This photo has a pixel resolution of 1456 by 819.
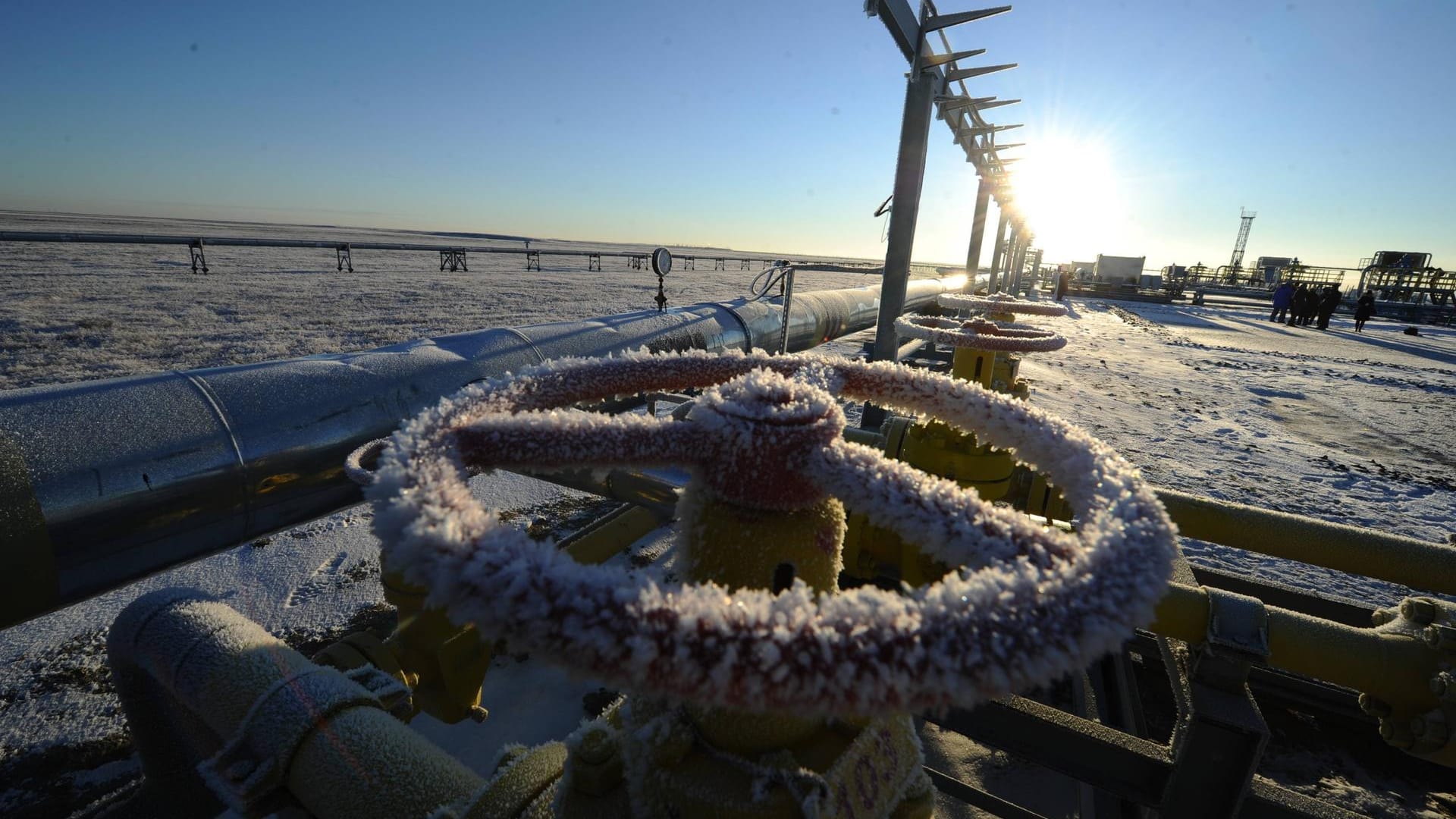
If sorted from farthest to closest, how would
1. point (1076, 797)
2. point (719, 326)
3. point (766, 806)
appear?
point (719, 326) < point (1076, 797) < point (766, 806)

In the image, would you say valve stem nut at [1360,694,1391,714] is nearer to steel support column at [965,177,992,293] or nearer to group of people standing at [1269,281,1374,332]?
steel support column at [965,177,992,293]

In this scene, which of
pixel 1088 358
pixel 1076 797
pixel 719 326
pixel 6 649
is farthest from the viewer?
pixel 1088 358

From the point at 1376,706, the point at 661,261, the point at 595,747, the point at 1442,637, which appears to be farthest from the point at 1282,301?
the point at 595,747

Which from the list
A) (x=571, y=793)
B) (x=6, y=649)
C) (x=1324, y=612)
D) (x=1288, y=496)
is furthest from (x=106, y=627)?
(x=1288, y=496)

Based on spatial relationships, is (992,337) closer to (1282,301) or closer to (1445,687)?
(1445,687)

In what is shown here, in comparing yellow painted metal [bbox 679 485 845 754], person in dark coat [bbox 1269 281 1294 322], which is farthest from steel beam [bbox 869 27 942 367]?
person in dark coat [bbox 1269 281 1294 322]

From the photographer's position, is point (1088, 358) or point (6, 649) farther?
point (1088, 358)

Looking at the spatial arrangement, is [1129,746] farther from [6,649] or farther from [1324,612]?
[6,649]

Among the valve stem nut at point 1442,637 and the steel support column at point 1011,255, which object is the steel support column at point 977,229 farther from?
the valve stem nut at point 1442,637
